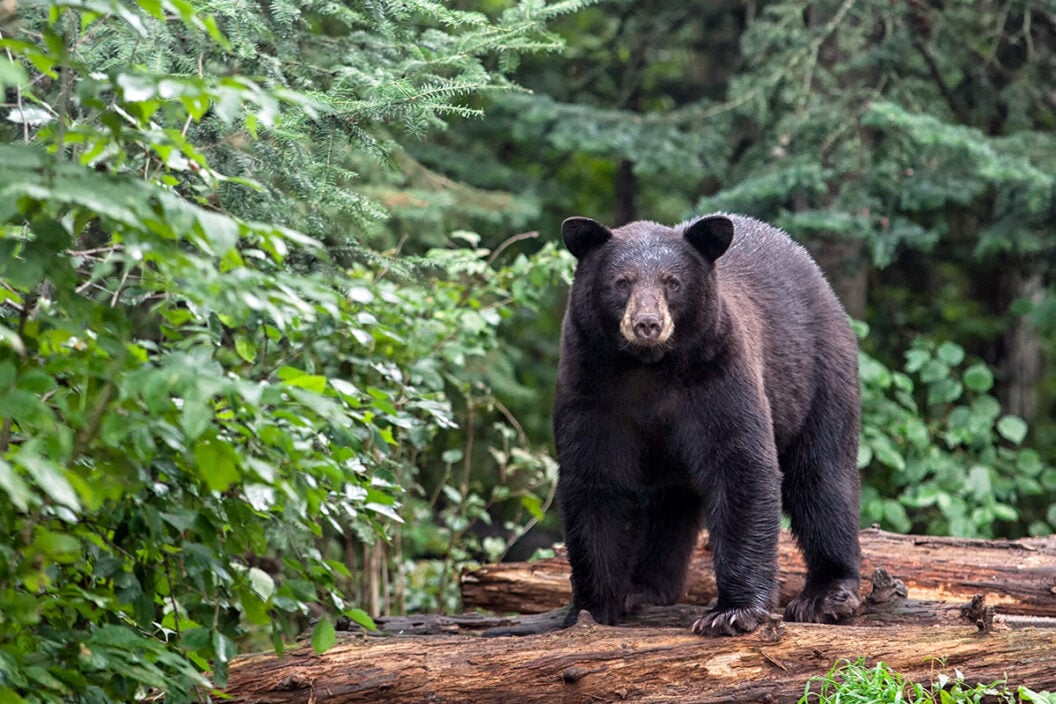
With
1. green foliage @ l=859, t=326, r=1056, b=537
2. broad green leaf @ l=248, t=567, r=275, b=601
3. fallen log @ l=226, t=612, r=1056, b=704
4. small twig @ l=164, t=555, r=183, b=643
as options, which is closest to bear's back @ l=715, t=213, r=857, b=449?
fallen log @ l=226, t=612, r=1056, b=704

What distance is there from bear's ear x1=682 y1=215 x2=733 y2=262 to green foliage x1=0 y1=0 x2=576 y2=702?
36.4 inches

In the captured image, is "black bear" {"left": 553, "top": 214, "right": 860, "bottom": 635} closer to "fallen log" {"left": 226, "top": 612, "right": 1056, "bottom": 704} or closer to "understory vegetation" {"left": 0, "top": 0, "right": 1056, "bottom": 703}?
"fallen log" {"left": 226, "top": 612, "right": 1056, "bottom": 704}

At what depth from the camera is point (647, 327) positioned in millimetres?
4441

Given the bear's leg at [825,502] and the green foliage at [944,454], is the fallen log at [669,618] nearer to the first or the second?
the bear's leg at [825,502]

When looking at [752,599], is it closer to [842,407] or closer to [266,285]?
[842,407]

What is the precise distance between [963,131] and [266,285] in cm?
575

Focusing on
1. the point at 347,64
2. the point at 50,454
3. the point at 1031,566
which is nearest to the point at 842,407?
the point at 1031,566

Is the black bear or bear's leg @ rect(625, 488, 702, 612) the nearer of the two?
the black bear

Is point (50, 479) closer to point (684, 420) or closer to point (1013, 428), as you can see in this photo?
point (684, 420)

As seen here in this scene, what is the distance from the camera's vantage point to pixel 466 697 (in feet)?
14.1

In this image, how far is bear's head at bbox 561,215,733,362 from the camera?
14.9ft

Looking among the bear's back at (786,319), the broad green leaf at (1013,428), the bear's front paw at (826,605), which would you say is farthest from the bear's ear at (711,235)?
the broad green leaf at (1013,428)

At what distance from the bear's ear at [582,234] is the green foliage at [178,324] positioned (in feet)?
1.98

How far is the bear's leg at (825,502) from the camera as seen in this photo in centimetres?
519
